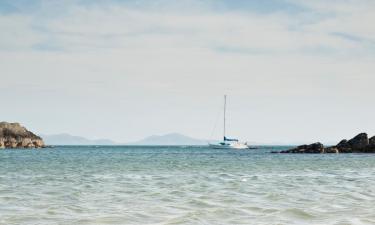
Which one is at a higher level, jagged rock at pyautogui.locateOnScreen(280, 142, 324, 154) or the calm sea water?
jagged rock at pyautogui.locateOnScreen(280, 142, 324, 154)

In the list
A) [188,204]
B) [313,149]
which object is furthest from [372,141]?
[188,204]

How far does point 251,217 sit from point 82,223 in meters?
6.30

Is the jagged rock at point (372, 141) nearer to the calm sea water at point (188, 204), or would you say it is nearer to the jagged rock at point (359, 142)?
the jagged rock at point (359, 142)

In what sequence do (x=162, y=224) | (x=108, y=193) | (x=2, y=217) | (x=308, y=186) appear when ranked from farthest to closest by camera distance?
(x=308, y=186) < (x=108, y=193) < (x=2, y=217) < (x=162, y=224)

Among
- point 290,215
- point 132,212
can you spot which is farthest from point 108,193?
point 290,215

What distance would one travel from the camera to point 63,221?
67.5 feet

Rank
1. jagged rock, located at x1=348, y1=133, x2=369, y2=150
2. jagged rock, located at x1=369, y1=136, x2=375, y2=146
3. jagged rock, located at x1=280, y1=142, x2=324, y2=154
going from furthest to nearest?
jagged rock, located at x1=280, y1=142, x2=324, y2=154 < jagged rock, located at x1=348, y1=133, x2=369, y2=150 < jagged rock, located at x1=369, y1=136, x2=375, y2=146

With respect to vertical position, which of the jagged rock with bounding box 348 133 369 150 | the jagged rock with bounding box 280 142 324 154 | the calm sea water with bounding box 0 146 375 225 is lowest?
the calm sea water with bounding box 0 146 375 225

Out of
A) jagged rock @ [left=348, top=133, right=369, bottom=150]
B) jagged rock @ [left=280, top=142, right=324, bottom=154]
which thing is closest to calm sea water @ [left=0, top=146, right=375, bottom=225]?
jagged rock @ [left=280, top=142, right=324, bottom=154]

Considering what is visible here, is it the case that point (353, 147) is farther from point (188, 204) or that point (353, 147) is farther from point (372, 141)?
point (188, 204)

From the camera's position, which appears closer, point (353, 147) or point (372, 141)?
point (372, 141)

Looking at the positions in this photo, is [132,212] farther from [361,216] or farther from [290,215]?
[361,216]

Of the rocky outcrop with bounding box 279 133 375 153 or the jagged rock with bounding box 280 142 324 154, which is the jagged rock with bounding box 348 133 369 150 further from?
the jagged rock with bounding box 280 142 324 154

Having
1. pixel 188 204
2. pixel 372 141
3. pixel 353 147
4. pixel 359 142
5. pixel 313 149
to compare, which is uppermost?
pixel 372 141
